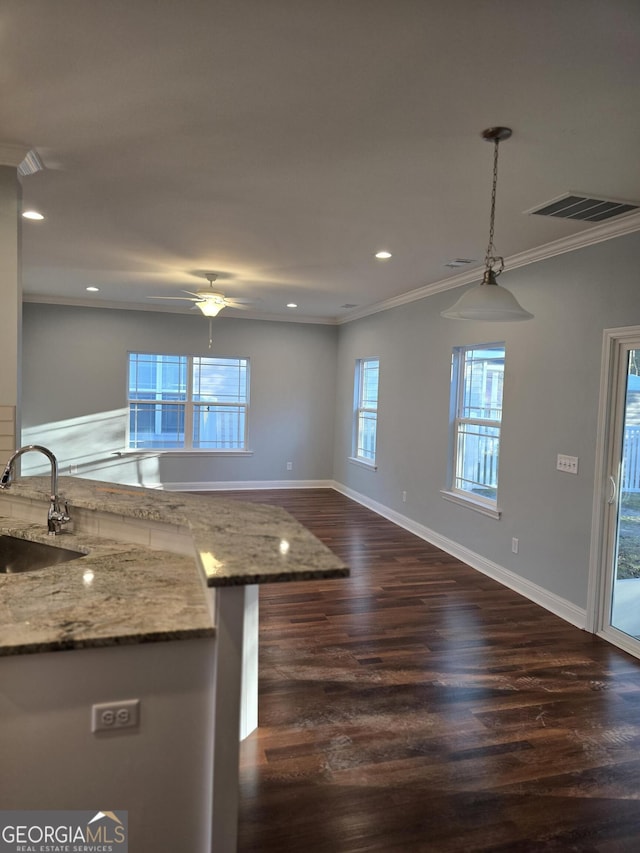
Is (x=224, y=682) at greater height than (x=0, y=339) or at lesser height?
lesser

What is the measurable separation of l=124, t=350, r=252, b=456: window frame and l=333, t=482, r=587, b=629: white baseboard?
2435 mm

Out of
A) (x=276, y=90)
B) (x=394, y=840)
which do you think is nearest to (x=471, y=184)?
(x=276, y=90)

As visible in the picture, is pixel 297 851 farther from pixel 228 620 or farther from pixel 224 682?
pixel 228 620

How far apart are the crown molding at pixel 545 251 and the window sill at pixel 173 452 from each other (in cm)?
321

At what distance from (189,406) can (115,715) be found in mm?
6734

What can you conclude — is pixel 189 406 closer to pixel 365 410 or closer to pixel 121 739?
pixel 365 410

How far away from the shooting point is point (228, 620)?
1390 mm

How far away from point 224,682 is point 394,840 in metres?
1.02

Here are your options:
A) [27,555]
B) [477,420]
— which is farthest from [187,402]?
[27,555]

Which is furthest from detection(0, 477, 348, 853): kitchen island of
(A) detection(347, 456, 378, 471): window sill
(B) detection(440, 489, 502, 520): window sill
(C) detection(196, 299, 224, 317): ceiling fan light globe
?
(A) detection(347, 456, 378, 471): window sill

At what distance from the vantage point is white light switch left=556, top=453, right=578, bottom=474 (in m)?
3.76

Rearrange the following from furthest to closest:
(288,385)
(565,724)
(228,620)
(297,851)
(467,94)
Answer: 1. (288,385)
2. (565,724)
3. (467,94)
4. (297,851)
5. (228,620)

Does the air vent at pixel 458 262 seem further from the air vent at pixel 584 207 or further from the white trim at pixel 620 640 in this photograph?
the white trim at pixel 620 640

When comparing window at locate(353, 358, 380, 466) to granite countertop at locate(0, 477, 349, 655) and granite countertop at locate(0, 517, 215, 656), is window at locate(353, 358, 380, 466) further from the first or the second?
granite countertop at locate(0, 517, 215, 656)
